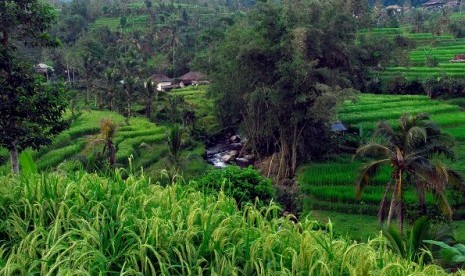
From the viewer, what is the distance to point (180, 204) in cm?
491

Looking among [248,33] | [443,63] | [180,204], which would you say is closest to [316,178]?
[248,33]

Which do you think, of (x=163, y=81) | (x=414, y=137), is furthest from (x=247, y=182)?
(x=163, y=81)

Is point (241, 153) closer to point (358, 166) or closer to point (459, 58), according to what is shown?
point (358, 166)

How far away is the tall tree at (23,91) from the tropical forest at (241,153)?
0.12ft

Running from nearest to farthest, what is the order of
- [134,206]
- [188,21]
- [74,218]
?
[74,218], [134,206], [188,21]

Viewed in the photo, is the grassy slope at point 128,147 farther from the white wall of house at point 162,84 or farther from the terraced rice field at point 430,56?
the terraced rice field at point 430,56

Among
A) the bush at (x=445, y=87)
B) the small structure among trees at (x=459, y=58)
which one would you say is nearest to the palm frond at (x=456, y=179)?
the bush at (x=445, y=87)

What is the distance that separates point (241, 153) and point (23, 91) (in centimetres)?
1841

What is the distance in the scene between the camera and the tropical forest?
4.07 m

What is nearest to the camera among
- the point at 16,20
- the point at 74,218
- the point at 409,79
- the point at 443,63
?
the point at 74,218

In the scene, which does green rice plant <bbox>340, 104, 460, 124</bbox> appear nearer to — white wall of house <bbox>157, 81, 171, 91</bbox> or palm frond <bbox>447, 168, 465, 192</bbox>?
palm frond <bbox>447, 168, 465, 192</bbox>

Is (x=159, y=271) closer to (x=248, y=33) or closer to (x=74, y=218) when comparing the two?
(x=74, y=218)

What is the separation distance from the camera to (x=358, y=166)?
70.4ft

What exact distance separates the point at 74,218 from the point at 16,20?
7274 mm
